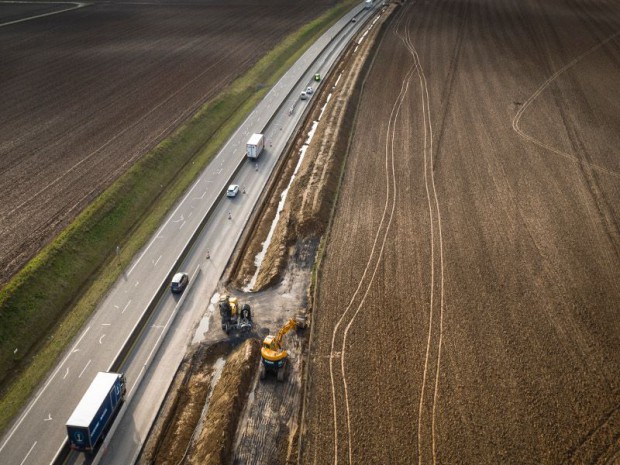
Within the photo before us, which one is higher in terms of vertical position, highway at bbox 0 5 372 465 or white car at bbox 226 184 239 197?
white car at bbox 226 184 239 197

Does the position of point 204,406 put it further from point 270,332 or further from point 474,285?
point 474,285

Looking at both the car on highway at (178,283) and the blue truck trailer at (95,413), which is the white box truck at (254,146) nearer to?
the car on highway at (178,283)

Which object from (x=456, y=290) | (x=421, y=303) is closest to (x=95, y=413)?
(x=421, y=303)

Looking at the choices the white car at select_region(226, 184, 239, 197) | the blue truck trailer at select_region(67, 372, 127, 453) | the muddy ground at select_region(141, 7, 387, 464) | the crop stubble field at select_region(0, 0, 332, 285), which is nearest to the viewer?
the blue truck trailer at select_region(67, 372, 127, 453)

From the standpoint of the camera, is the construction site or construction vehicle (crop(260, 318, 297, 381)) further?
construction vehicle (crop(260, 318, 297, 381))

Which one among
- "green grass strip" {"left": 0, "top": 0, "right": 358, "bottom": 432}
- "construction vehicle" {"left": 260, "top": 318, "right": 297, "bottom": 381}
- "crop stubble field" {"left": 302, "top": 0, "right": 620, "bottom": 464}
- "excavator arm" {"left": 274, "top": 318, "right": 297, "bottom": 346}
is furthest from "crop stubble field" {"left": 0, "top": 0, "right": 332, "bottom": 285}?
"crop stubble field" {"left": 302, "top": 0, "right": 620, "bottom": 464}

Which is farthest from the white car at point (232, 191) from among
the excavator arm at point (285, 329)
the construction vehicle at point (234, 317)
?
the excavator arm at point (285, 329)

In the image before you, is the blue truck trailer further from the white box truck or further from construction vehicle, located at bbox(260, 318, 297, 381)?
the white box truck

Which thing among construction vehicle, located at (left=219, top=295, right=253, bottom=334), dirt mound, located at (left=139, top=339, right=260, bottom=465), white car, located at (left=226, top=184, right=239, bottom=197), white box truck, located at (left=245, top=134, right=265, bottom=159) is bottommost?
dirt mound, located at (left=139, top=339, right=260, bottom=465)

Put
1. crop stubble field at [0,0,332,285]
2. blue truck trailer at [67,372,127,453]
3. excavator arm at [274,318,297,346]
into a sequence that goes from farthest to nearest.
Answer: crop stubble field at [0,0,332,285], excavator arm at [274,318,297,346], blue truck trailer at [67,372,127,453]
